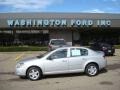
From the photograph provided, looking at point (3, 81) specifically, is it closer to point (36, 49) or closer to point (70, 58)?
point (70, 58)

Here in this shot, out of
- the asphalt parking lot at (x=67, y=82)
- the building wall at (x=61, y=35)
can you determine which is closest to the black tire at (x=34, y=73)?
the asphalt parking lot at (x=67, y=82)

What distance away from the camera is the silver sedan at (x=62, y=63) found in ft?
49.2

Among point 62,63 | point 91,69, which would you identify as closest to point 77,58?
point 62,63

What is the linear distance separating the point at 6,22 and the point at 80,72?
33.9m

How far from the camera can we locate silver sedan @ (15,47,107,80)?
49.2 feet

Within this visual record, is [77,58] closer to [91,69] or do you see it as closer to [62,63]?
[62,63]

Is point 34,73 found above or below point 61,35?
below

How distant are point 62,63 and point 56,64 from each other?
297 mm

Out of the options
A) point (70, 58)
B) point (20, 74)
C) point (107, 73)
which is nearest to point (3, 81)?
point (20, 74)

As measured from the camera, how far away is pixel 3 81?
14.9m

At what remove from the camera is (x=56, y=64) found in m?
15.1

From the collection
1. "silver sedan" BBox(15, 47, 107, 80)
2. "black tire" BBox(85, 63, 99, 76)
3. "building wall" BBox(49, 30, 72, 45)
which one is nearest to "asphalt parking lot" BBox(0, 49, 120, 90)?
"black tire" BBox(85, 63, 99, 76)

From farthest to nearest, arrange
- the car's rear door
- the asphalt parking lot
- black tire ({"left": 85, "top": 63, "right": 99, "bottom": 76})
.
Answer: black tire ({"left": 85, "top": 63, "right": 99, "bottom": 76}) < the car's rear door < the asphalt parking lot

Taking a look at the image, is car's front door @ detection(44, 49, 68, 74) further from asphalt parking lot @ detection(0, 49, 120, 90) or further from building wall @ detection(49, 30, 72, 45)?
building wall @ detection(49, 30, 72, 45)
